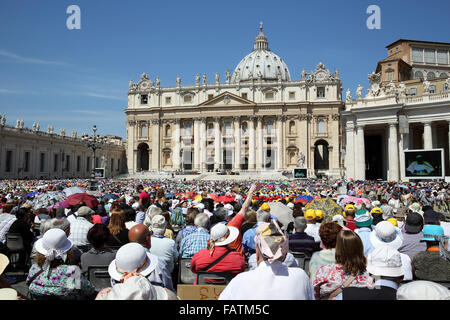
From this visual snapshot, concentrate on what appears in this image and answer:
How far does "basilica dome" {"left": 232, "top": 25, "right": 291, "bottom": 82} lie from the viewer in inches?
3831

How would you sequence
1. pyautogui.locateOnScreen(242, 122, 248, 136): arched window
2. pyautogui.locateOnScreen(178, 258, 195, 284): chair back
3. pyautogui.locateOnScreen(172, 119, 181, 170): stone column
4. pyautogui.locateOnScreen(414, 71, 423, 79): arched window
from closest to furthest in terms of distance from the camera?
1. pyautogui.locateOnScreen(178, 258, 195, 284): chair back
2. pyautogui.locateOnScreen(414, 71, 423, 79): arched window
3. pyautogui.locateOnScreen(242, 122, 248, 136): arched window
4. pyautogui.locateOnScreen(172, 119, 181, 170): stone column

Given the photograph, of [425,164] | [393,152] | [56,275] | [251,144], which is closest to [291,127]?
[251,144]

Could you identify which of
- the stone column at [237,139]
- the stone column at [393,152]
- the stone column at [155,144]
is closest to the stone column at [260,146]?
the stone column at [237,139]

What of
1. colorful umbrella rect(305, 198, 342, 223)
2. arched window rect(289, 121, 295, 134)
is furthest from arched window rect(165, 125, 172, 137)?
colorful umbrella rect(305, 198, 342, 223)

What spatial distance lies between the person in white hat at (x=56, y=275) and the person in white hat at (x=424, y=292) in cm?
297

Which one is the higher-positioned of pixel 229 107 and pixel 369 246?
pixel 229 107

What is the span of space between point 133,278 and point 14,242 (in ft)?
18.6

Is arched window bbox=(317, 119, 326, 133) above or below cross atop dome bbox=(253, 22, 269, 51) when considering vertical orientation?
below

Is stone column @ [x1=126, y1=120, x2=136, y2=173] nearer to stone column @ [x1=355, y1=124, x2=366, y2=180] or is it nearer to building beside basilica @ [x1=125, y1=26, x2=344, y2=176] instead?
building beside basilica @ [x1=125, y1=26, x2=344, y2=176]

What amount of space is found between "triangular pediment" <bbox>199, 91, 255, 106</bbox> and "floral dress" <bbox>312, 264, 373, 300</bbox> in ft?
212
